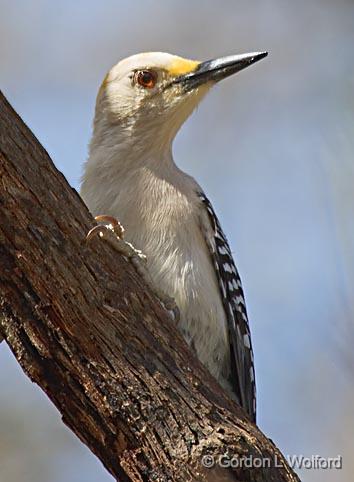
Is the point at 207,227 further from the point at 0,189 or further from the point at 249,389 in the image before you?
the point at 0,189

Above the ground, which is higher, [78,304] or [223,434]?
[78,304]

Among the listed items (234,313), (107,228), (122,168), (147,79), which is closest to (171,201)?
(122,168)

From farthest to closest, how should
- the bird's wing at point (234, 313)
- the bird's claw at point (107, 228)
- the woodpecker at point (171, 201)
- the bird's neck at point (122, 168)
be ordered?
the bird's neck at point (122, 168), the bird's wing at point (234, 313), the woodpecker at point (171, 201), the bird's claw at point (107, 228)

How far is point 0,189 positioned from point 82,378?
31.1 inches

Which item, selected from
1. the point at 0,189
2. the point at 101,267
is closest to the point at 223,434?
the point at 101,267

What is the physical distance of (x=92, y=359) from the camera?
349 cm

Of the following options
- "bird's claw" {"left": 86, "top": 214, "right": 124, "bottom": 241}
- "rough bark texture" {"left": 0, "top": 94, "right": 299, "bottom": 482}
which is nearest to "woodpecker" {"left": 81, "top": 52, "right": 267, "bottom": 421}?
"bird's claw" {"left": 86, "top": 214, "right": 124, "bottom": 241}

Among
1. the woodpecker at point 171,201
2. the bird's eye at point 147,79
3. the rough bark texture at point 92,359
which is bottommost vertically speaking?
the rough bark texture at point 92,359

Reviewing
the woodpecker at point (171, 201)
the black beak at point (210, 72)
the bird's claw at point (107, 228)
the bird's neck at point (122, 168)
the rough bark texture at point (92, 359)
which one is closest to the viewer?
the rough bark texture at point (92, 359)

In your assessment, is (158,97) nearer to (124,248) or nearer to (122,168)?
(122,168)

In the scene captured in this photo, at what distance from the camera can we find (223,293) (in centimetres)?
506

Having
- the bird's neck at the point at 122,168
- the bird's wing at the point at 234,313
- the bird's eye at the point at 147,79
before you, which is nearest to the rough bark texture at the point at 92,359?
the bird's wing at the point at 234,313

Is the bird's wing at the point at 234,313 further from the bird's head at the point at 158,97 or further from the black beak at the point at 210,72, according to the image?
the black beak at the point at 210,72

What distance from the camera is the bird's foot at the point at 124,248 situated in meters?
3.70
